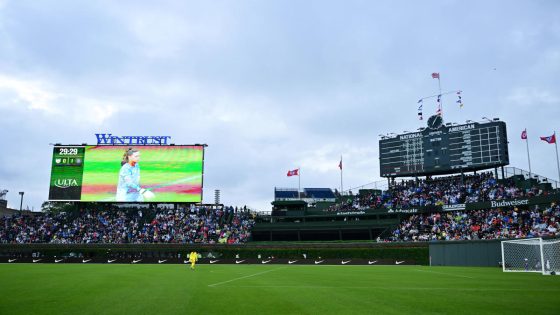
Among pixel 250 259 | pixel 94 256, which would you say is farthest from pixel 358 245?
pixel 94 256

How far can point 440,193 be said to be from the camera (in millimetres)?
64875

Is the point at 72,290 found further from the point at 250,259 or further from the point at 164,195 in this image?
the point at 164,195

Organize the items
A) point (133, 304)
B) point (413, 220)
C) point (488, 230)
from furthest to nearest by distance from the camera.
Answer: point (413, 220), point (488, 230), point (133, 304)

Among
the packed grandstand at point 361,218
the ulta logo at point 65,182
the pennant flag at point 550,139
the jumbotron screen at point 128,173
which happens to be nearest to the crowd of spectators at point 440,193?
the packed grandstand at point 361,218

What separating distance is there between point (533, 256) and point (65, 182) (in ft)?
217

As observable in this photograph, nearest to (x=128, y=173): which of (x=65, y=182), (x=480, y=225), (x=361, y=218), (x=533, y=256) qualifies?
(x=65, y=182)

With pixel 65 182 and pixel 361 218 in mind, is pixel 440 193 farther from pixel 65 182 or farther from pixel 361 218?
pixel 65 182

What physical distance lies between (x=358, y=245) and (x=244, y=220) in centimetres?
2317

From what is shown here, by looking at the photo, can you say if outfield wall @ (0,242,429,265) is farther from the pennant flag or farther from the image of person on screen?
the pennant flag

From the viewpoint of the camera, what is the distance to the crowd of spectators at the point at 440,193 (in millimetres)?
57875

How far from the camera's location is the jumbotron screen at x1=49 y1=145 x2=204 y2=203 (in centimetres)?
7062

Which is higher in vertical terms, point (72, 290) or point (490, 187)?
point (490, 187)

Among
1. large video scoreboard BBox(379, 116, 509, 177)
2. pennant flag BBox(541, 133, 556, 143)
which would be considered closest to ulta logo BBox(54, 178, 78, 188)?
large video scoreboard BBox(379, 116, 509, 177)

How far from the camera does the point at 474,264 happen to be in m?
44.2
